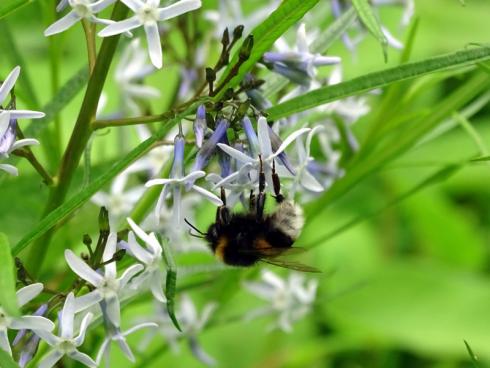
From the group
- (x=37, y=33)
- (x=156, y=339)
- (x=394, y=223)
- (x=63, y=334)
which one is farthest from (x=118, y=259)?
(x=37, y=33)

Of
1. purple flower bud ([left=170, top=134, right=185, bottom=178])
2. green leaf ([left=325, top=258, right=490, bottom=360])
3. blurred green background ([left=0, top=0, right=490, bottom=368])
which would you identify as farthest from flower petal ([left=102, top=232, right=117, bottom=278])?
green leaf ([left=325, top=258, right=490, bottom=360])

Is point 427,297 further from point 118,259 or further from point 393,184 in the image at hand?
point 118,259

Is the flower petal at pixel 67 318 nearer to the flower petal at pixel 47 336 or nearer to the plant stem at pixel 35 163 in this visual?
the flower petal at pixel 47 336

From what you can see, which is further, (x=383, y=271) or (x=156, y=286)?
(x=383, y=271)

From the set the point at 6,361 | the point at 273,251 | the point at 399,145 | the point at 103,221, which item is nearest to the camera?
the point at 6,361

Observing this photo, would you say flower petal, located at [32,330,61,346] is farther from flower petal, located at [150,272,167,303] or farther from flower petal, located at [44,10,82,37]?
flower petal, located at [44,10,82,37]

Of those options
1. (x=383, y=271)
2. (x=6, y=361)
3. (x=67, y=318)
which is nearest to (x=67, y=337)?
(x=67, y=318)

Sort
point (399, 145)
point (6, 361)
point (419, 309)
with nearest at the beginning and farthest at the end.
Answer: point (6, 361) < point (399, 145) < point (419, 309)

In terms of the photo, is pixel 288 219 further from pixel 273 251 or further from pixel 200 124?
pixel 200 124
